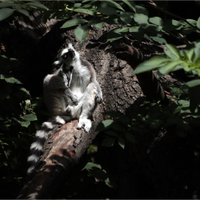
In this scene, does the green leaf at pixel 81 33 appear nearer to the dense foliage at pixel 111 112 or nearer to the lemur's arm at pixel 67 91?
the dense foliage at pixel 111 112

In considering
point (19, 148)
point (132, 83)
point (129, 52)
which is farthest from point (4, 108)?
point (129, 52)

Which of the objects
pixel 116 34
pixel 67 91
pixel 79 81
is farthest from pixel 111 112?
pixel 79 81

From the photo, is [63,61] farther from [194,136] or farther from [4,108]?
[194,136]

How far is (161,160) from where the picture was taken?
269 cm

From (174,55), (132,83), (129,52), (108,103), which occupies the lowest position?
(108,103)

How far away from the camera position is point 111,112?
169cm

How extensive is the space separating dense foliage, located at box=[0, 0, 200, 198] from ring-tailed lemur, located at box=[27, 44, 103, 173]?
0.40 meters

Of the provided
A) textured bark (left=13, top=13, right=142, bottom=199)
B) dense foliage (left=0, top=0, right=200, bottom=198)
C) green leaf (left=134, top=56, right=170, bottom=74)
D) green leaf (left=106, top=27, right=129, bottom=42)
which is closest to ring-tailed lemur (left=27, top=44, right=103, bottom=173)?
textured bark (left=13, top=13, right=142, bottom=199)

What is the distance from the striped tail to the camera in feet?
8.29

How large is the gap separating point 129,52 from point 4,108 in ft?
8.97

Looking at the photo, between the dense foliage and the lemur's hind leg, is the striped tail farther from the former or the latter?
the dense foliage

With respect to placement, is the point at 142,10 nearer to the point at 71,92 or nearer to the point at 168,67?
the point at 168,67

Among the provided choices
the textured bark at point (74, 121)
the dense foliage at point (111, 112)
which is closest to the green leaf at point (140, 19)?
the dense foliage at point (111, 112)

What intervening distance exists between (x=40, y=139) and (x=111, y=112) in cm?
148
